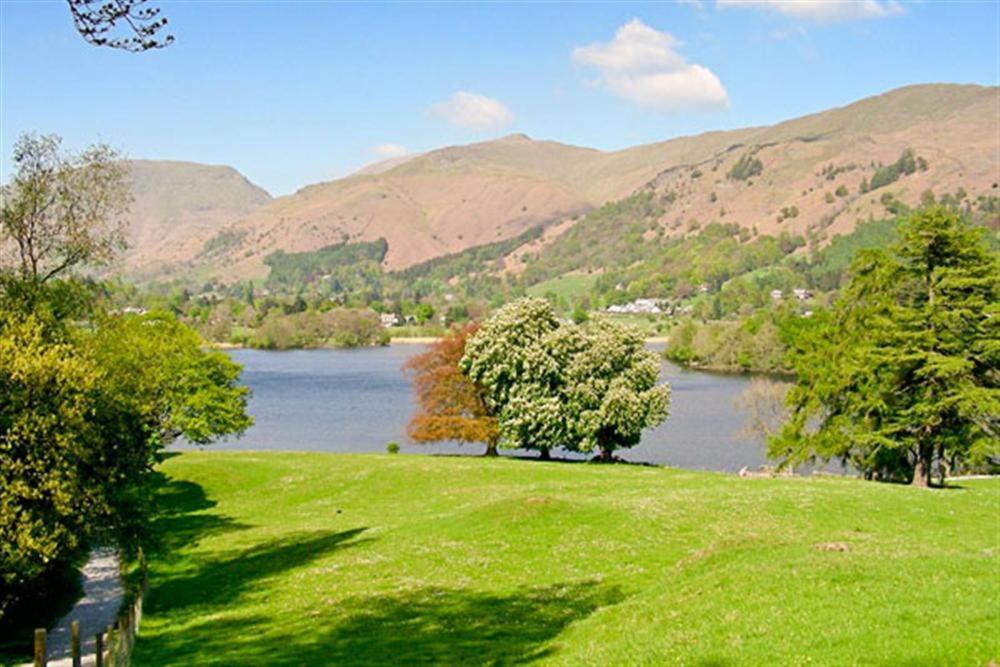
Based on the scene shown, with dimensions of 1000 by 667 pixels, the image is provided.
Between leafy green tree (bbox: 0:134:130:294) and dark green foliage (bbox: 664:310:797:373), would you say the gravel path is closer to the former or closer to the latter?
leafy green tree (bbox: 0:134:130:294)

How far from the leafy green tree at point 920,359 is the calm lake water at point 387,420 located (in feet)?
90.6

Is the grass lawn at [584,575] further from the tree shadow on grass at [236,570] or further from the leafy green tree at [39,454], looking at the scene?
the leafy green tree at [39,454]

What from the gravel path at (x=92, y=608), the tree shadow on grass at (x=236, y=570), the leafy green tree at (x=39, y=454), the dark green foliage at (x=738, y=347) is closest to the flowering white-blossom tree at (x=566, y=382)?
the tree shadow on grass at (x=236, y=570)

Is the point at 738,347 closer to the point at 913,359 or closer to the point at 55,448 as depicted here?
the point at 913,359

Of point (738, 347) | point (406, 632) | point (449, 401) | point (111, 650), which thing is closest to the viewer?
point (111, 650)

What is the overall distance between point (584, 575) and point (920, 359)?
99.0 ft

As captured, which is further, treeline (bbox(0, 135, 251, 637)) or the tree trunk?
the tree trunk

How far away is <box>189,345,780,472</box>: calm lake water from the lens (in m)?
93.9

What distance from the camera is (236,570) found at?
3516cm

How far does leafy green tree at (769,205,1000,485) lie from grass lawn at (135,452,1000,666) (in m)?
8.68

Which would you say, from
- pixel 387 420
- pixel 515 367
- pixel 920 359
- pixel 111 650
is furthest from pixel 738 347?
pixel 111 650

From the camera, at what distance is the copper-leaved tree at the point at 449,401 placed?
238 ft

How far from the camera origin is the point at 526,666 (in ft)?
63.2

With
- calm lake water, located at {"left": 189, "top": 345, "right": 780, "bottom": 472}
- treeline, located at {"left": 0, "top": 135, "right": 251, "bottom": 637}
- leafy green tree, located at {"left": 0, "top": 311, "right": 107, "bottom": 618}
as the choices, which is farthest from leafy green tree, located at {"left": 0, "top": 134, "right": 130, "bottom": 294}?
calm lake water, located at {"left": 189, "top": 345, "right": 780, "bottom": 472}
